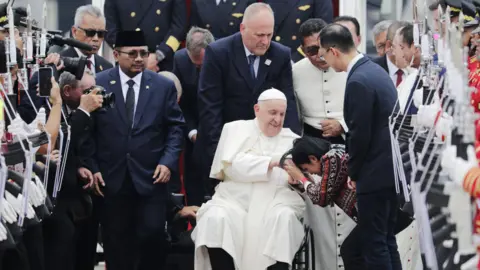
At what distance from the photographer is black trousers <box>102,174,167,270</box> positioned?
925 cm

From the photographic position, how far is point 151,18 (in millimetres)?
11078

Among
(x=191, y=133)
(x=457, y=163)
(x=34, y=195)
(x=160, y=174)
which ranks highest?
(x=457, y=163)

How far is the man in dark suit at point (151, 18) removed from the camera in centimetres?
1102

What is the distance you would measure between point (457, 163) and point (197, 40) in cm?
475

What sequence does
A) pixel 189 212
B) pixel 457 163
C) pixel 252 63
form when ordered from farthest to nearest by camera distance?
pixel 252 63 → pixel 189 212 → pixel 457 163

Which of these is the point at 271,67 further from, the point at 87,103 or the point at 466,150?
the point at 466,150

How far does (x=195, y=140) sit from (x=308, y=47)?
1.13 metres

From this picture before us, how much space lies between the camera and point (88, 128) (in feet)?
30.3

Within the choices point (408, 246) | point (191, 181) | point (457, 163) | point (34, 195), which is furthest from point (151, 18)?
point (457, 163)

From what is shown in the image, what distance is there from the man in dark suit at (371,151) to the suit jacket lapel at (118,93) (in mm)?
1793

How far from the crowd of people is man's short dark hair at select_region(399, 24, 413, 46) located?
0.4 inches

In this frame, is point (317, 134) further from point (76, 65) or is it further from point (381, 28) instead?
point (76, 65)

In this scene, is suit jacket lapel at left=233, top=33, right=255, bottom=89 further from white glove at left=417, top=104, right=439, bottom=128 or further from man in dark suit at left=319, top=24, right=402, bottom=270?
white glove at left=417, top=104, right=439, bottom=128

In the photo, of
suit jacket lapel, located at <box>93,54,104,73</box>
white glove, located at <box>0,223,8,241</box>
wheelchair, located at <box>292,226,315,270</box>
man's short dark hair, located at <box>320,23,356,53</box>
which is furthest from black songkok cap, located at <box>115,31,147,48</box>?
white glove, located at <box>0,223,8,241</box>
